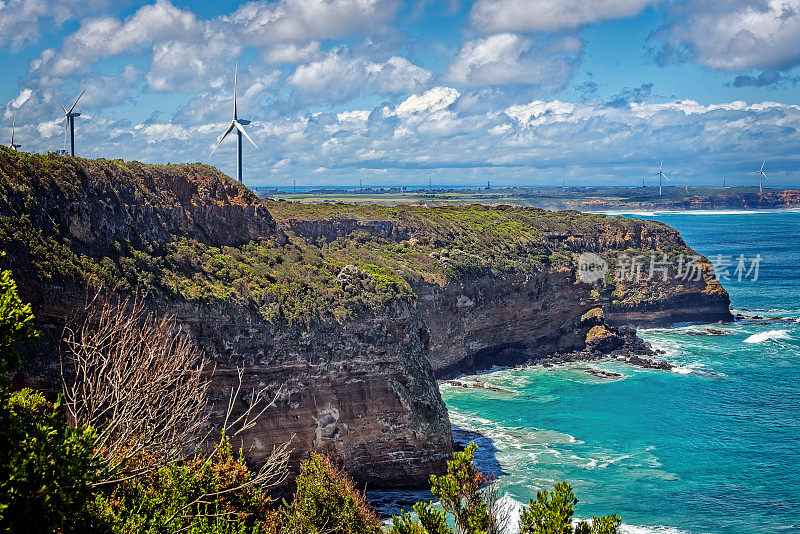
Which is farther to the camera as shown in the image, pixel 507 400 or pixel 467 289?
pixel 467 289

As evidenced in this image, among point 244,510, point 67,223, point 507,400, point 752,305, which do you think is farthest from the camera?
point 752,305

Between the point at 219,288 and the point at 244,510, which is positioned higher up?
the point at 219,288

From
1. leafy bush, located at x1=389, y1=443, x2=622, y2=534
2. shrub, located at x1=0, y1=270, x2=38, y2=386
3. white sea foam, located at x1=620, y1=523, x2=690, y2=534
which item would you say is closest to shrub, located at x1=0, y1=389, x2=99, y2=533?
shrub, located at x1=0, y1=270, x2=38, y2=386

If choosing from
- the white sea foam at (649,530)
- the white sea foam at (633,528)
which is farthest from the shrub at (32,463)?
the white sea foam at (649,530)

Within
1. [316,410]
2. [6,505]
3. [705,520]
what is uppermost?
[6,505]

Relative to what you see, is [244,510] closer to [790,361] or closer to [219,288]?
[219,288]

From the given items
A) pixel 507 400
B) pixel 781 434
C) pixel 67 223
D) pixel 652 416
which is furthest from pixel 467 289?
pixel 67 223

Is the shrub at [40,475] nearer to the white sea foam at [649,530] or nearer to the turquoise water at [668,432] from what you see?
the white sea foam at [649,530]
